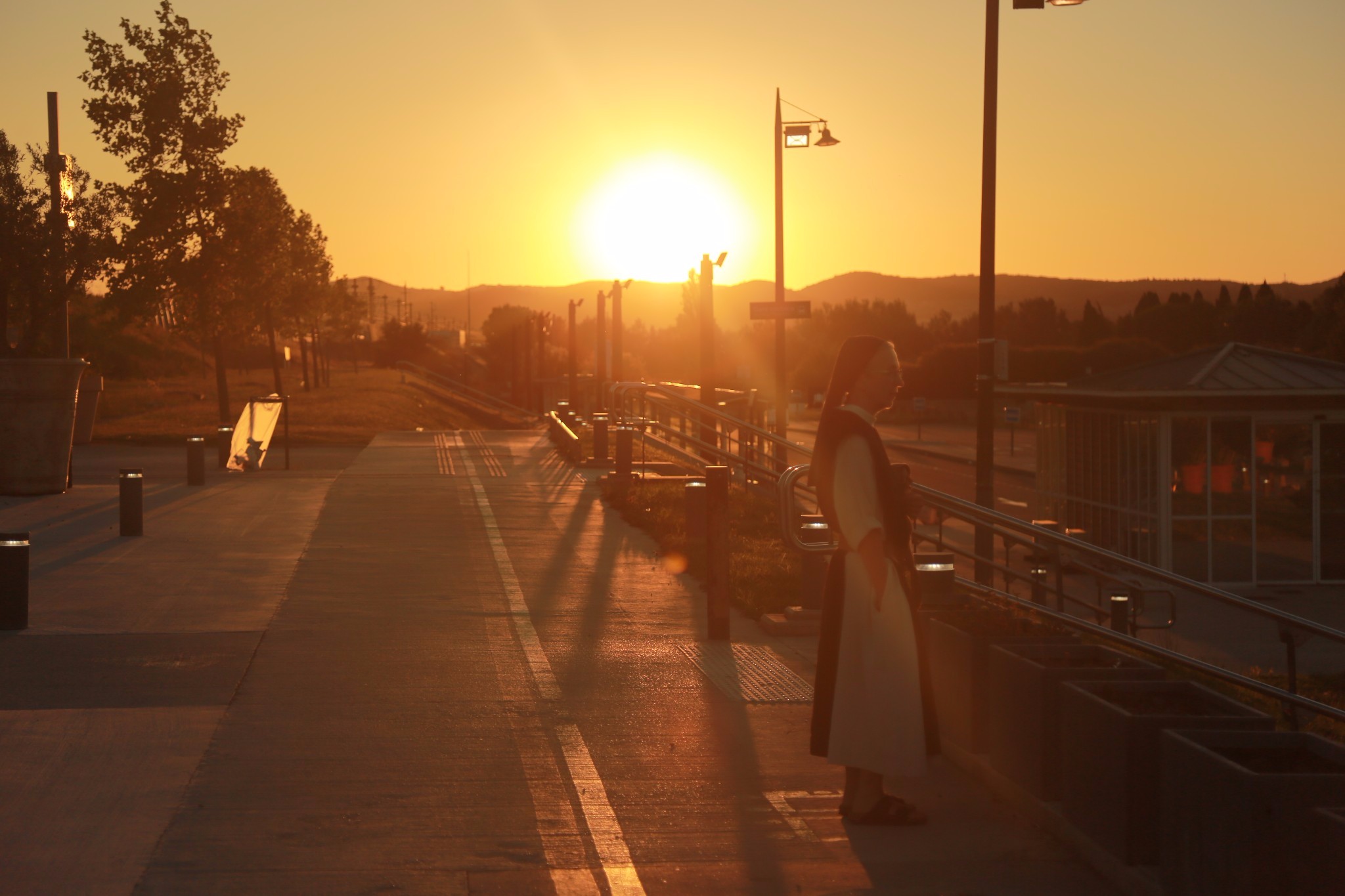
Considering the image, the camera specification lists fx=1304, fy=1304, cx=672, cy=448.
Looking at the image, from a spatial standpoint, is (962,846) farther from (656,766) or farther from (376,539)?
(376,539)

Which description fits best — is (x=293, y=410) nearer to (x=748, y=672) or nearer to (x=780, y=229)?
(x=780, y=229)

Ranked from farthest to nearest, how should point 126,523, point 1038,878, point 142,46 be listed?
point 142,46
point 126,523
point 1038,878

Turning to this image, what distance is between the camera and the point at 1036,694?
16.4ft

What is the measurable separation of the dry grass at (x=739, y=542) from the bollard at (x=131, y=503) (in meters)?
5.26

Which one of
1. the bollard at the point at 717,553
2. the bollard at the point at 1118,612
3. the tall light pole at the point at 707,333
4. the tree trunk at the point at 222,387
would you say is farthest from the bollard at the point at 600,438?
the bollard at the point at 717,553

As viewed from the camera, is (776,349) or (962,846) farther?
(776,349)

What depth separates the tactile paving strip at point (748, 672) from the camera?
7.18 metres

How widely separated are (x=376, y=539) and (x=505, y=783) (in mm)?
8088

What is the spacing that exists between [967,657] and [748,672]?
89.6 inches

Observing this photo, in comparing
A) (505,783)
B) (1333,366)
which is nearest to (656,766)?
(505,783)

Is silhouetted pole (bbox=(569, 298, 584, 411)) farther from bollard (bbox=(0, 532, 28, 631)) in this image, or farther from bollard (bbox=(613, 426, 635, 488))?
bollard (bbox=(0, 532, 28, 631))

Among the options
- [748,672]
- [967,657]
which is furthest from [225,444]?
[967,657]

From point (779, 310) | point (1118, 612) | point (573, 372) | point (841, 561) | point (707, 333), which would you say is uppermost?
point (779, 310)

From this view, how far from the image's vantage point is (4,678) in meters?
7.16
